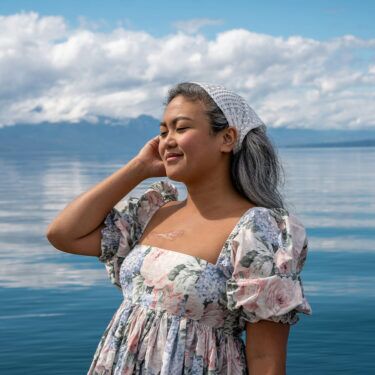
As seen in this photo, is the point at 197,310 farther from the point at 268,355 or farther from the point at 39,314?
the point at 39,314

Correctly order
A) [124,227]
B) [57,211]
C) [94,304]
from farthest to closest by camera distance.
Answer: [57,211], [94,304], [124,227]

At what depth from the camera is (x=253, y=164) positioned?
9.90ft

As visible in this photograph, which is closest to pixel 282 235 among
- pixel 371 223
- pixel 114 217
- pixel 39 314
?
pixel 114 217

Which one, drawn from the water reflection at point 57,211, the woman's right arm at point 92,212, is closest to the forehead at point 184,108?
the woman's right arm at point 92,212

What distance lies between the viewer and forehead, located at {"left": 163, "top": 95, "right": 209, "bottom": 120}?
9.89 ft

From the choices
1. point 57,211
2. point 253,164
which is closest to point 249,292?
point 253,164

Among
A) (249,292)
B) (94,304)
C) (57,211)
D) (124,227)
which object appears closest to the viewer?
(249,292)

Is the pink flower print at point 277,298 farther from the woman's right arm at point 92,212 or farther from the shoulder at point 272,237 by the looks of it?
the woman's right arm at point 92,212

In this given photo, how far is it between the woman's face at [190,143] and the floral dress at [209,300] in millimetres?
255

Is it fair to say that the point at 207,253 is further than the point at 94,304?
No

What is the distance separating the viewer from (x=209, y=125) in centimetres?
301

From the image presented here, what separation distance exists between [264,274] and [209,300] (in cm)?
21

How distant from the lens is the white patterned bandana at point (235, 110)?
301 cm

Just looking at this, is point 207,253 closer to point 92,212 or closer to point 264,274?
point 264,274
